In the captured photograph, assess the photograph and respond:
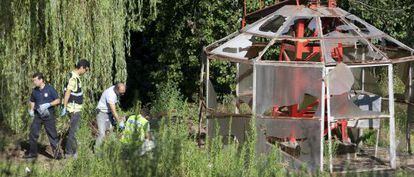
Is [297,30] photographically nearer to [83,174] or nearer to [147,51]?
[83,174]

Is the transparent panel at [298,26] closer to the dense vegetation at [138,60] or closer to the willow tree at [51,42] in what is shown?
the dense vegetation at [138,60]

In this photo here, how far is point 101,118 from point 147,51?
8736 mm

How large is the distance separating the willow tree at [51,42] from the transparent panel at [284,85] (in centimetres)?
379

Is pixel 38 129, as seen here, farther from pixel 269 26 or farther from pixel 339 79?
pixel 339 79

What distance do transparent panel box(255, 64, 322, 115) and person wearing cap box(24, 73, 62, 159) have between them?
3.22 metres

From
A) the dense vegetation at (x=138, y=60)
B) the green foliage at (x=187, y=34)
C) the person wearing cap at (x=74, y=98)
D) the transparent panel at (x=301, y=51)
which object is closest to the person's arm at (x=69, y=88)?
the person wearing cap at (x=74, y=98)

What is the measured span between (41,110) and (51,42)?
200cm

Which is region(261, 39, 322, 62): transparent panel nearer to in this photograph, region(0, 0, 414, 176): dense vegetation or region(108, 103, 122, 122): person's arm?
region(0, 0, 414, 176): dense vegetation

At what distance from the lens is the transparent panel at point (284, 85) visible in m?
10.9

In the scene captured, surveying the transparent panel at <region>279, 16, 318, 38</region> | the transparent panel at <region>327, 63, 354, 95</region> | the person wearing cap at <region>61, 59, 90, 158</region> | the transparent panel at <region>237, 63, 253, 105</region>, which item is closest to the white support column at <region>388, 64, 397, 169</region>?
the transparent panel at <region>327, 63, 354, 95</region>

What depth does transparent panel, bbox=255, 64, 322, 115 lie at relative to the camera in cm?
1089

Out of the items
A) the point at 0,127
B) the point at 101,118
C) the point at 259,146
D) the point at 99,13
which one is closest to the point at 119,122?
the point at 101,118

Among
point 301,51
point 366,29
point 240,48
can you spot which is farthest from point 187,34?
point 366,29

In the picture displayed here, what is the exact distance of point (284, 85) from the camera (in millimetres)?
10953
